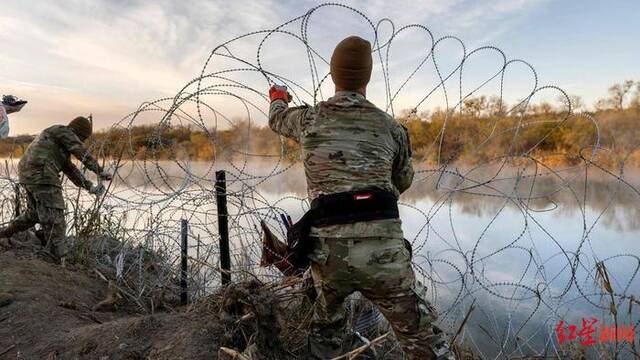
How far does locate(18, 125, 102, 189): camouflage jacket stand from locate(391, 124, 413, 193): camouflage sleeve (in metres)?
3.69

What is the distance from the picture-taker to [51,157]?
548 cm

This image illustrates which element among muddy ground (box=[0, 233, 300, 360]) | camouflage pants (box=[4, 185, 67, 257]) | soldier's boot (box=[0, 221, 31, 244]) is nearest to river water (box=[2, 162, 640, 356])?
camouflage pants (box=[4, 185, 67, 257])

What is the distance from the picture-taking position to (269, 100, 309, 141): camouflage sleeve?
2715 millimetres

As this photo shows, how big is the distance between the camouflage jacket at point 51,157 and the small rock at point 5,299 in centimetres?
190

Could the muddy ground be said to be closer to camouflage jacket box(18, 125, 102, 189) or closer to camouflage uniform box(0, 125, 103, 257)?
camouflage uniform box(0, 125, 103, 257)

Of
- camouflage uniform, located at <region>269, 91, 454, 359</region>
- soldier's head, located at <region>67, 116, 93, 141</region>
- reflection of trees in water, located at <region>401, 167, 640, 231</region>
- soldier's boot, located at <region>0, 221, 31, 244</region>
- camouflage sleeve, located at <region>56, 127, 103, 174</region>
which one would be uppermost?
soldier's head, located at <region>67, 116, 93, 141</region>

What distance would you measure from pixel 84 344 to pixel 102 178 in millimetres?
2942

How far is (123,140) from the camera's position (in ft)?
14.8

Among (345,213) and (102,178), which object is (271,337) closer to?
(345,213)

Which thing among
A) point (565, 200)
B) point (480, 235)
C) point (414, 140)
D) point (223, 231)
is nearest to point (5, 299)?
point (223, 231)

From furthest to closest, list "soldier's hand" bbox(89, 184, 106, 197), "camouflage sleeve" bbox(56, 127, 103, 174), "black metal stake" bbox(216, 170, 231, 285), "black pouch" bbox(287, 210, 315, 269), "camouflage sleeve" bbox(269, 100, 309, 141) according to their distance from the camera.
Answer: "camouflage sleeve" bbox(56, 127, 103, 174) < "soldier's hand" bbox(89, 184, 106, 197) < "black metal stake" bbox(216, 170, 231, 285) < "camouflage sleeve" bbox(269, 100, 309, 141) < "black pouch" bbox(287, 210, 315, 269)

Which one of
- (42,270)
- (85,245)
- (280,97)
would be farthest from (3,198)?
(280,97)

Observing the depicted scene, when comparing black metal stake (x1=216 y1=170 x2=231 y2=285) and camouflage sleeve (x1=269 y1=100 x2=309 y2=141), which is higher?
camouflage sleeve (x1=269 y1=100 x2=309 y2=141)

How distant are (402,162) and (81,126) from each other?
4.44m
